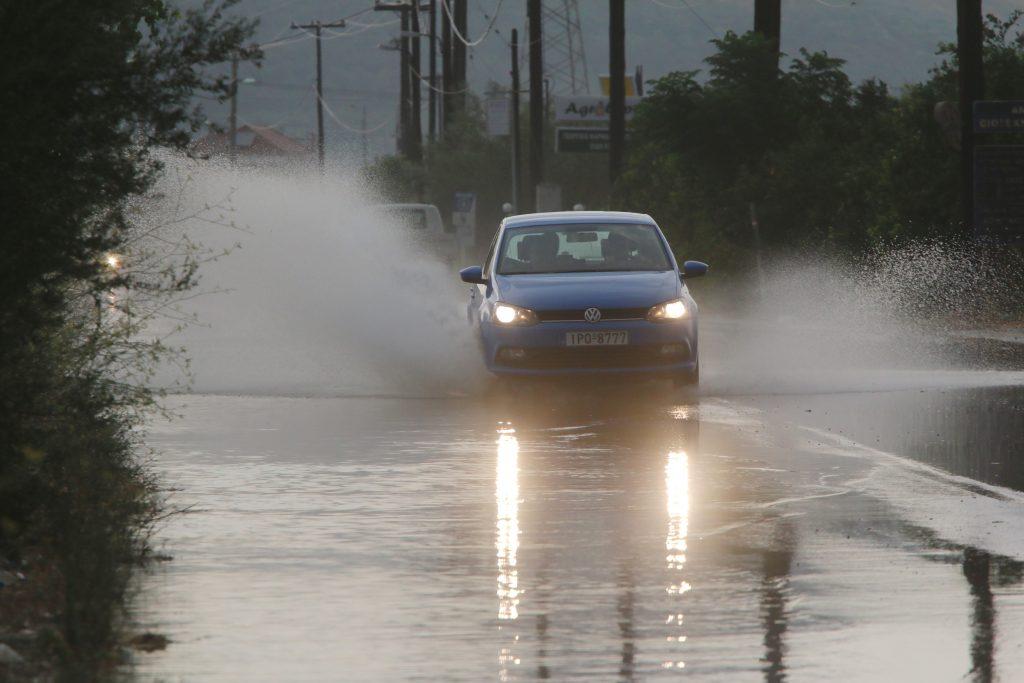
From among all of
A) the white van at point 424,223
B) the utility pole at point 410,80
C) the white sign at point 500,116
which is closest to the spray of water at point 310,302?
the white van at point 424,223

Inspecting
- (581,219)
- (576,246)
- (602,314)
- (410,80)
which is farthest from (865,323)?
(410,80)

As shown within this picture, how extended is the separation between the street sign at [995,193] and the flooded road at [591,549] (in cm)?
1487

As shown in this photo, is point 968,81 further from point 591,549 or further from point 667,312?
point 591,549

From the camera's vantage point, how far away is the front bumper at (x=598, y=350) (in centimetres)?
1711

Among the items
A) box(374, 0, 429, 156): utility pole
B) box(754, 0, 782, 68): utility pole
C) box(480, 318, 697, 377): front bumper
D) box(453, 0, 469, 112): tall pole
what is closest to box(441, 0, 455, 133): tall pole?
box(453, 0, 469, 112): tall pole

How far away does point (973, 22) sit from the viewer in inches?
1192

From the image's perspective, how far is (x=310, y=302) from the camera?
25.0 meters

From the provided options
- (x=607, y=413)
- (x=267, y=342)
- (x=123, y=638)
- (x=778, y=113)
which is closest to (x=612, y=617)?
(x=123, y=638)

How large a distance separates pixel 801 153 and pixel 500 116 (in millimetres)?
32610

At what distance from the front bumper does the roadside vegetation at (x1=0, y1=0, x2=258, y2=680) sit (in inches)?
284

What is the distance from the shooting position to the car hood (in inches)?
678

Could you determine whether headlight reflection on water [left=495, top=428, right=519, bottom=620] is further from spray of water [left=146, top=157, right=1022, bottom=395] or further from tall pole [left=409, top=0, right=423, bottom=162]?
tall pole [left=409, top=0, right=423, bottom=162]

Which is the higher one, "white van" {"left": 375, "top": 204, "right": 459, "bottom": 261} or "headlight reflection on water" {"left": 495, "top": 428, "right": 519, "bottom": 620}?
"white van" {"left": 375, "top": 204, "right": 459, "bottom": 261}

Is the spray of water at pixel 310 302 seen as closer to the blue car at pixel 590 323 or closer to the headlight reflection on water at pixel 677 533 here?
the blue car at pixel 590 323
